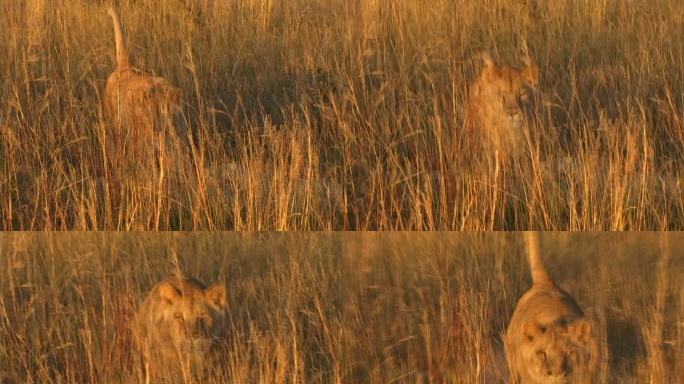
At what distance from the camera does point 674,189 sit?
5277 millimetres

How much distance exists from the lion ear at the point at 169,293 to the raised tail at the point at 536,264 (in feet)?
4.13

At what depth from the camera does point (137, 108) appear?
18.5 ft

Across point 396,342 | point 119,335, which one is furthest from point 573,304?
point 119,335

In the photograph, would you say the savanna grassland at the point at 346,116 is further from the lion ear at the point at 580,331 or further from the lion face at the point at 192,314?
the lion ear at the point at 580,331

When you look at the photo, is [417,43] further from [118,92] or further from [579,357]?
[579,357]

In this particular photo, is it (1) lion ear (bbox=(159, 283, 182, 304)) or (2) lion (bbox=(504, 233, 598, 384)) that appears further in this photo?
(1) lion ear (bbox=(159, 283, 182, 304))

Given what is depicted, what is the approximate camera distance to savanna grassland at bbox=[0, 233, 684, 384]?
3.82m

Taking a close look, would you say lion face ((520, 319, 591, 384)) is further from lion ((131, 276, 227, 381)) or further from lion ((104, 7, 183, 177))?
lion ((104, 7, 183, 177))

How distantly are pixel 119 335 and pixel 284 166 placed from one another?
53.0 inches

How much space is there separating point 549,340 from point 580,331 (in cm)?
11

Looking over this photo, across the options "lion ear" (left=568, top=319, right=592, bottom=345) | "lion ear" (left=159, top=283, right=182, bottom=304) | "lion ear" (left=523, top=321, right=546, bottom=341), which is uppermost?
"lion ear" (left=159, top=283, right=182, bottom=304)

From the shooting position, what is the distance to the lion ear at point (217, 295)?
13.7ft

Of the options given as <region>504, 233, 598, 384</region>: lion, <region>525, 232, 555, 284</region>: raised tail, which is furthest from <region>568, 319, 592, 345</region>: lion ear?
<region>525, 232, 555, 284</region>: raised tail

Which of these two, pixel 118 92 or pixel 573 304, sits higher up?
pixel 118 92
